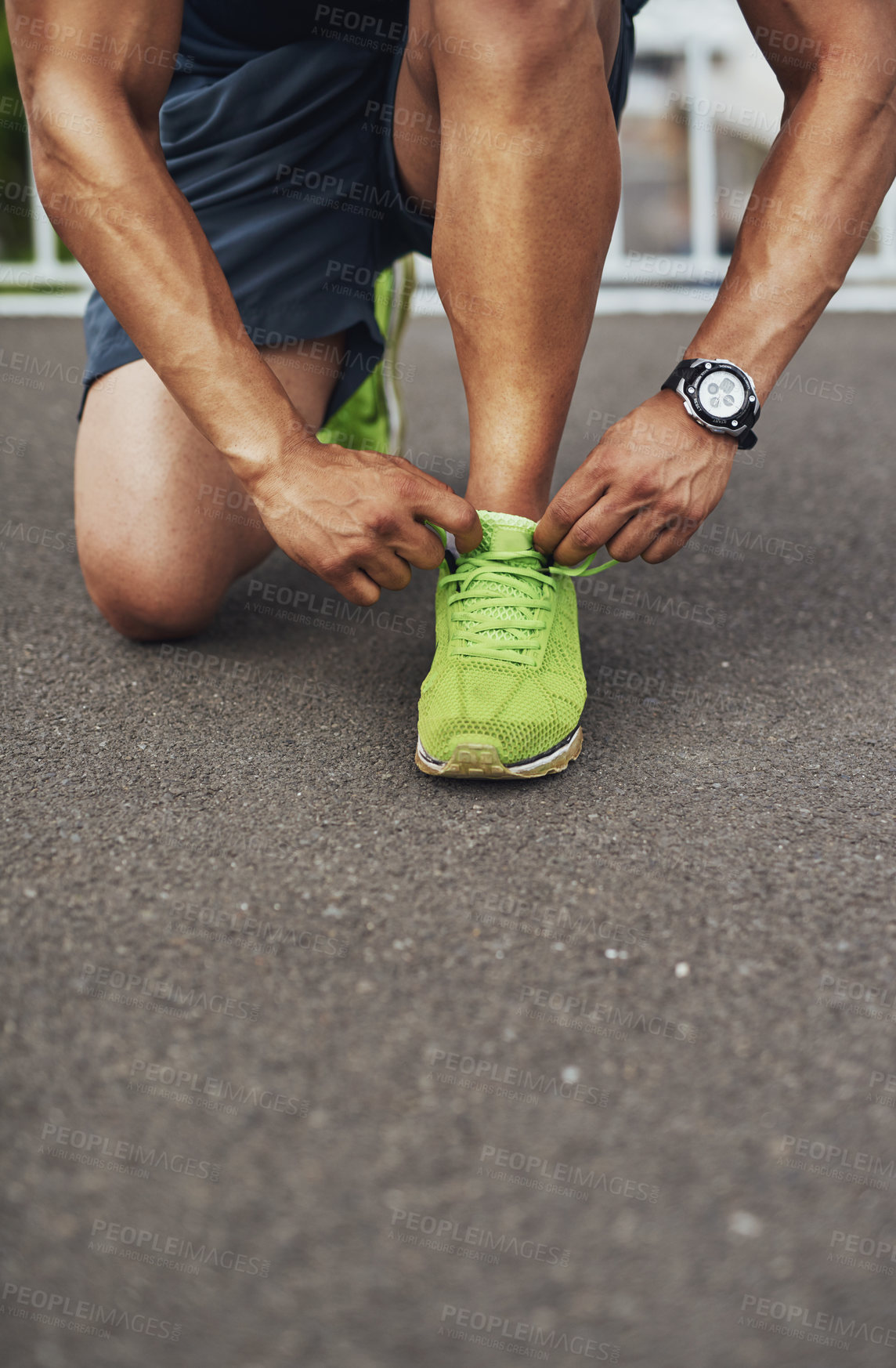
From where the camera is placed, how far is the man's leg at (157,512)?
121 centimetres

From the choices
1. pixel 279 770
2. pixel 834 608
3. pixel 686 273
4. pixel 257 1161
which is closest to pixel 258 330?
pixel 279 770

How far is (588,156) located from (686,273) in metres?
5.03

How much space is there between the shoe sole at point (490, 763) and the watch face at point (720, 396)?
1.02 feet

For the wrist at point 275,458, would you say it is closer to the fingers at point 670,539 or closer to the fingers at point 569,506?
the fingers at point 569,506

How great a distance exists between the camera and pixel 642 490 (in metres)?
0.91

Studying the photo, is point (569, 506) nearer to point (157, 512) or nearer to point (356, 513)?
point (356, 513)

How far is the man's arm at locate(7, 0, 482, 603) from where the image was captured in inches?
35.1

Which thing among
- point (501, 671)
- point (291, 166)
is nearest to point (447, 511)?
point (501, 671)

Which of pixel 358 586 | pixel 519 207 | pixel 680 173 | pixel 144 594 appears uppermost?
pixel 519 207

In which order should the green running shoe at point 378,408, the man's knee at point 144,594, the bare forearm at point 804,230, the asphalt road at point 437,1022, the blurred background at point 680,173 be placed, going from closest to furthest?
the asphalt road at point 437,1022, the bare forearm at point 804,230, the man's knee at point 144,594, the green running shoe at point 378,408, the blurred background at point 680,173

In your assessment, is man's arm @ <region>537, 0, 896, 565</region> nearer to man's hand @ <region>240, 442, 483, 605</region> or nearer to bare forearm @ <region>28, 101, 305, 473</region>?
man's hand @ <region>240, 442, 483, 605</region>

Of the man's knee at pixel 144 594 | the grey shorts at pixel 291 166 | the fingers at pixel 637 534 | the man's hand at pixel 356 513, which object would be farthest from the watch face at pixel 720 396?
the man's knee at pixel 144 594

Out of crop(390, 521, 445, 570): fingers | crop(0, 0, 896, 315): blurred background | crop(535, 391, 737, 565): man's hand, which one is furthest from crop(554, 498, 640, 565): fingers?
crop(0, 0, 896, 315): blurred background

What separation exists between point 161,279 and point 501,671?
453mm
